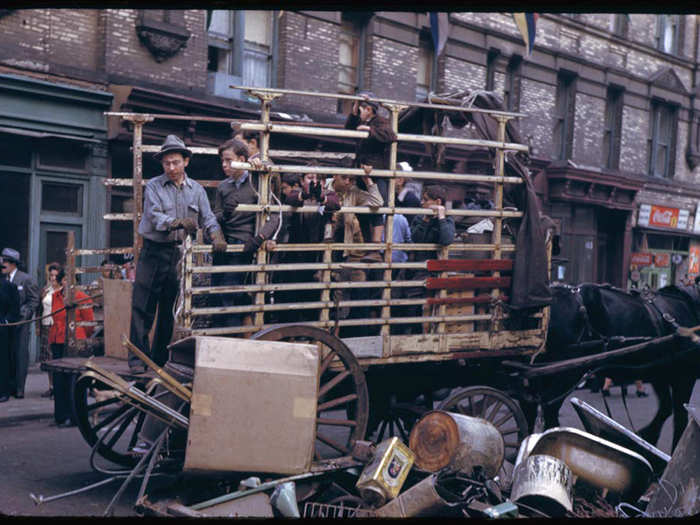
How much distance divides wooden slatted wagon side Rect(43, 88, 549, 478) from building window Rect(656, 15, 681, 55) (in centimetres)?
2089

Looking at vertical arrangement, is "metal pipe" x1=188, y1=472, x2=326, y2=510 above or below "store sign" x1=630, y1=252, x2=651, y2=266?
below

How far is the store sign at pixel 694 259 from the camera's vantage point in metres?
28.2

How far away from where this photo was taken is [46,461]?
7844mm

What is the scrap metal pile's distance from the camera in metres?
5.36

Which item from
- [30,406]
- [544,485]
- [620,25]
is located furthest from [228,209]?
[620,25]

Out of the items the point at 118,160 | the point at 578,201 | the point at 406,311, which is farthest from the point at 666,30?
the point at 406,311

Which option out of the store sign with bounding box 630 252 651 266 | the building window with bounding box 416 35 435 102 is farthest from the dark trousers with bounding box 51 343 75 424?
the store sign with bounding box 630 252 651 266

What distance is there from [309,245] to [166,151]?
4.81 ft

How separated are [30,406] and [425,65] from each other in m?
12.7

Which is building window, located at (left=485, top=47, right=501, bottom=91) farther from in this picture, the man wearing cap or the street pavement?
the man wearing cap

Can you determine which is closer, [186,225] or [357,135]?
[186,225]

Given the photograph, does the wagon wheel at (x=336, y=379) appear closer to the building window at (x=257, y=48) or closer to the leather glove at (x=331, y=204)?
the leather glove at (x=331, y=204)

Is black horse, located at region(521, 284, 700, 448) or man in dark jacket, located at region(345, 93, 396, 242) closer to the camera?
man in dark jacket, located at region(345, 93, 396, 242)

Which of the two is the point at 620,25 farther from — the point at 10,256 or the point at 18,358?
the point at 18,358
